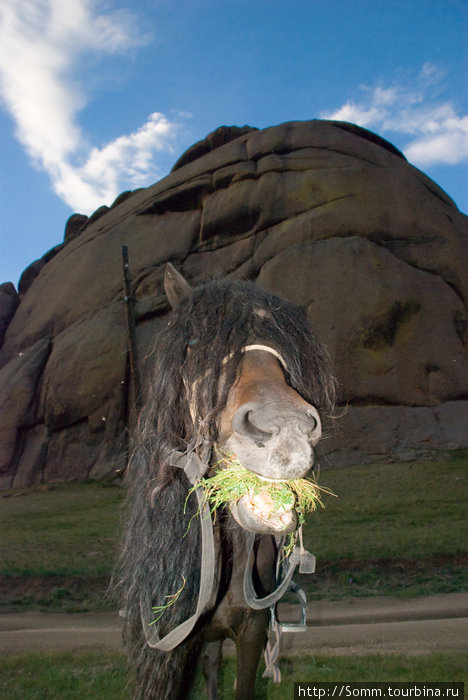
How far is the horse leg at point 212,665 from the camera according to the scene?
2.36 meters

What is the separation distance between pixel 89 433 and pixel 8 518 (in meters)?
5.92

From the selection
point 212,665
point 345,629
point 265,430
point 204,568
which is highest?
point 265,430

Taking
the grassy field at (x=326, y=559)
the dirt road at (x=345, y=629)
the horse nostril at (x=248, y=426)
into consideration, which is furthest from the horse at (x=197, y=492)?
the dirt road at (x=345, y=629)

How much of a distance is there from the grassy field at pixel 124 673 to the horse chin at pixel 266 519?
261 centimetres

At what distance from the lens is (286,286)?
17250 millimetres

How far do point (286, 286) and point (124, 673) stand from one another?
1421cm

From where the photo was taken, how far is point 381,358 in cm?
1600

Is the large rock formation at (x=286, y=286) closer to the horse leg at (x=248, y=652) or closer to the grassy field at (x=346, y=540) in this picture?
the grassy field at (x=346, y=540)

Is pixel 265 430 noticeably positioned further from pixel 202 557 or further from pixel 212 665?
pixel 212 665

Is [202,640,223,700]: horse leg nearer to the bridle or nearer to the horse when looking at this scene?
the horse

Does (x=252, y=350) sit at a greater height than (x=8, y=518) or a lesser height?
greater

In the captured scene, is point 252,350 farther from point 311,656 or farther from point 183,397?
point 311,656

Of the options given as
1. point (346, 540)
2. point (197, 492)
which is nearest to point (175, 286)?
point (197, 492)

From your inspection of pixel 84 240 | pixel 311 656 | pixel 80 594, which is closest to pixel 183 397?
pixel 311 656
